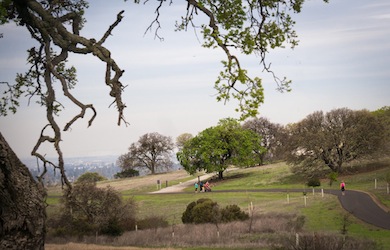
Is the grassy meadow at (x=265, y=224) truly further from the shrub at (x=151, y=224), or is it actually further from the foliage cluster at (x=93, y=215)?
the foliage cluster at (x=93, y=215)

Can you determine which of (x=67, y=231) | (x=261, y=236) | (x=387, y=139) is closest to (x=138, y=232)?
(x=67, y=231)

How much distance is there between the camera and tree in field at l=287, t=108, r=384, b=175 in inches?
2173

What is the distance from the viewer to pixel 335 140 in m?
56.8

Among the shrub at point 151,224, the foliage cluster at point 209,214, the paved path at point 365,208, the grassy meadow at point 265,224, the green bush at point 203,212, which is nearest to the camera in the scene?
the grassy meadow at point 265,224

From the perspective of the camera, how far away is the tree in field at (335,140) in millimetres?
55188

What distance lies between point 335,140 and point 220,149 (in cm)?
2073

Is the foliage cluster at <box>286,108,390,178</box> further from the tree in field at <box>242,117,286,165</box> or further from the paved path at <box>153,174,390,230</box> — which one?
the tree in field at <box>242,117,286,165</box>

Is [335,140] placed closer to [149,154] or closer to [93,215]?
[93,215]

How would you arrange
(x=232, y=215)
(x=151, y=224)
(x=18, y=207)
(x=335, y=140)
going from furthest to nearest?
1. (x=335, y=140)
2. (x=151, y=224)
3. (x=232, y=215)
4. (x=18, y=207)

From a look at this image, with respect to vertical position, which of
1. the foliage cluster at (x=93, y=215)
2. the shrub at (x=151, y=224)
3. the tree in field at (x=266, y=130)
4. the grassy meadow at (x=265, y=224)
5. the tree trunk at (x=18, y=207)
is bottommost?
the shrub at (x=151, y=224)

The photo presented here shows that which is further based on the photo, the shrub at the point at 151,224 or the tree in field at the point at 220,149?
the tree in field at the point at 220,149

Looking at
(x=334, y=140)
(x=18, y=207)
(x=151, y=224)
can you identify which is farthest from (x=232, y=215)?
(x=334, y=140)

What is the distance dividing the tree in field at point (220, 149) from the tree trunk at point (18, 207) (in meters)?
60.4

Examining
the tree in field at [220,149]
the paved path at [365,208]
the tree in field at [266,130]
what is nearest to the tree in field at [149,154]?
the tree in field at [266,130]
